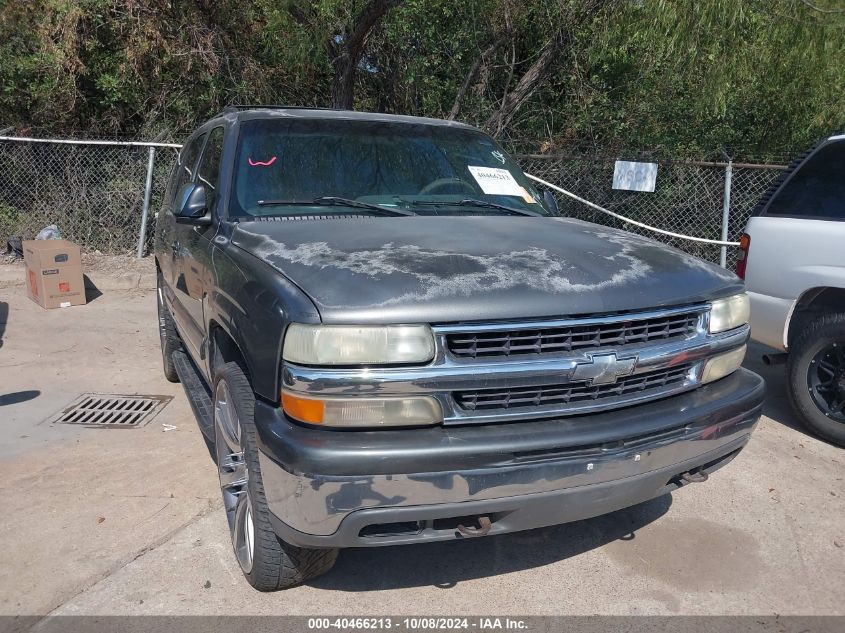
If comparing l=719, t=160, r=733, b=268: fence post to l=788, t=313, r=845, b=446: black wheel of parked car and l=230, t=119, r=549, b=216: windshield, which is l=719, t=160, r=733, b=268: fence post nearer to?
l=788, t=313, r=845, b=446: black wheel of parked car

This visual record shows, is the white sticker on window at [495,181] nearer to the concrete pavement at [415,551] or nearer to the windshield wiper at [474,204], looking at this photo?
the windshield wiper at [474,204]

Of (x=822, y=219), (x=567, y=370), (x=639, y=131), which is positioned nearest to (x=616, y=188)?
(x=639, y=131)

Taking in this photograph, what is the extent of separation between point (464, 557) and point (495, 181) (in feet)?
6.51

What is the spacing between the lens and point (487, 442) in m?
2.32

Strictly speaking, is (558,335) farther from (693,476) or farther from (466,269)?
(693,476)

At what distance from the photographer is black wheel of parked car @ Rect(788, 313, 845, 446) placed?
4461 millimetres

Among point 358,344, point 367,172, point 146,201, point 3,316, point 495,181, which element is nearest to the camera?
point 358,344

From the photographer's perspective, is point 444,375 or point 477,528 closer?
point 444,375

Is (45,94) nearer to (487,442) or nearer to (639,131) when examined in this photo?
(639,131)

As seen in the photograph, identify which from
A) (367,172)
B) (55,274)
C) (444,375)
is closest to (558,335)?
(444,375)

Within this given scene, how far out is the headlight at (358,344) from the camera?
2260 mm

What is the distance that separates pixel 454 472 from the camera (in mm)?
2275

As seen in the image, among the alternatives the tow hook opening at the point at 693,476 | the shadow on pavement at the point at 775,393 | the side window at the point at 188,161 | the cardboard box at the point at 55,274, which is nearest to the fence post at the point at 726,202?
the shadow on pavement at the point at 775,393

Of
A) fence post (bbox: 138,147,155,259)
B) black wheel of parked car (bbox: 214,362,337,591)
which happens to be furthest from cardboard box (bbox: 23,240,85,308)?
black wheel of parked car (bbox: 214,362,337,591)
